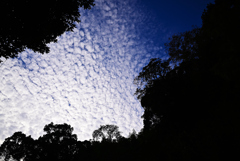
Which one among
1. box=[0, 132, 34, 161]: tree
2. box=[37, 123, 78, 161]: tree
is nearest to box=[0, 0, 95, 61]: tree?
box=[37, 123, 78, 161]: tree

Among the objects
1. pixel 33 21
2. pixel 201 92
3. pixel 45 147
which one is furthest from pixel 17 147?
pixel 201 92

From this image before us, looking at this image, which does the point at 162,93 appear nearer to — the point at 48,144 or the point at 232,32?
the point at 232,32

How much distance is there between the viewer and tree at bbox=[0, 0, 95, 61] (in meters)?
7.34

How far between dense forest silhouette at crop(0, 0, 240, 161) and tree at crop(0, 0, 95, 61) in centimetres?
940

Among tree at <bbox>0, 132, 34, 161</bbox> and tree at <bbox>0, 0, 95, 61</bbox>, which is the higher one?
tree at <bbox>0, 132, 34, 161</bbox>

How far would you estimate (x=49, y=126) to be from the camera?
4172cm

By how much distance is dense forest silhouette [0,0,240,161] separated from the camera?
6.95 metres

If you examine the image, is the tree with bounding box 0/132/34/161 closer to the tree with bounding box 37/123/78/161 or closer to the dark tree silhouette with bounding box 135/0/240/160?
the tree with bounding box 37/123/78/161

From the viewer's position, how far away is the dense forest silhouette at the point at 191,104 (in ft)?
22.8

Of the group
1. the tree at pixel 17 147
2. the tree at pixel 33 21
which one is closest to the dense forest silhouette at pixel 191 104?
the tree at pixel 17 147

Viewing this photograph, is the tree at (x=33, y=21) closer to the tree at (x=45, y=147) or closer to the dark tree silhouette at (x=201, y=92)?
the dark tree silhouette at (x=201, y=92)

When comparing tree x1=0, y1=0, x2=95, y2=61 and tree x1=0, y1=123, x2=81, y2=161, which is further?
tree x1=0, y1=123, x2=81, y2=161

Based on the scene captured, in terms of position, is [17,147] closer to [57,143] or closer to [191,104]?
[57,143]

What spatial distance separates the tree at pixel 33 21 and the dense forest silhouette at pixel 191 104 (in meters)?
9.40
